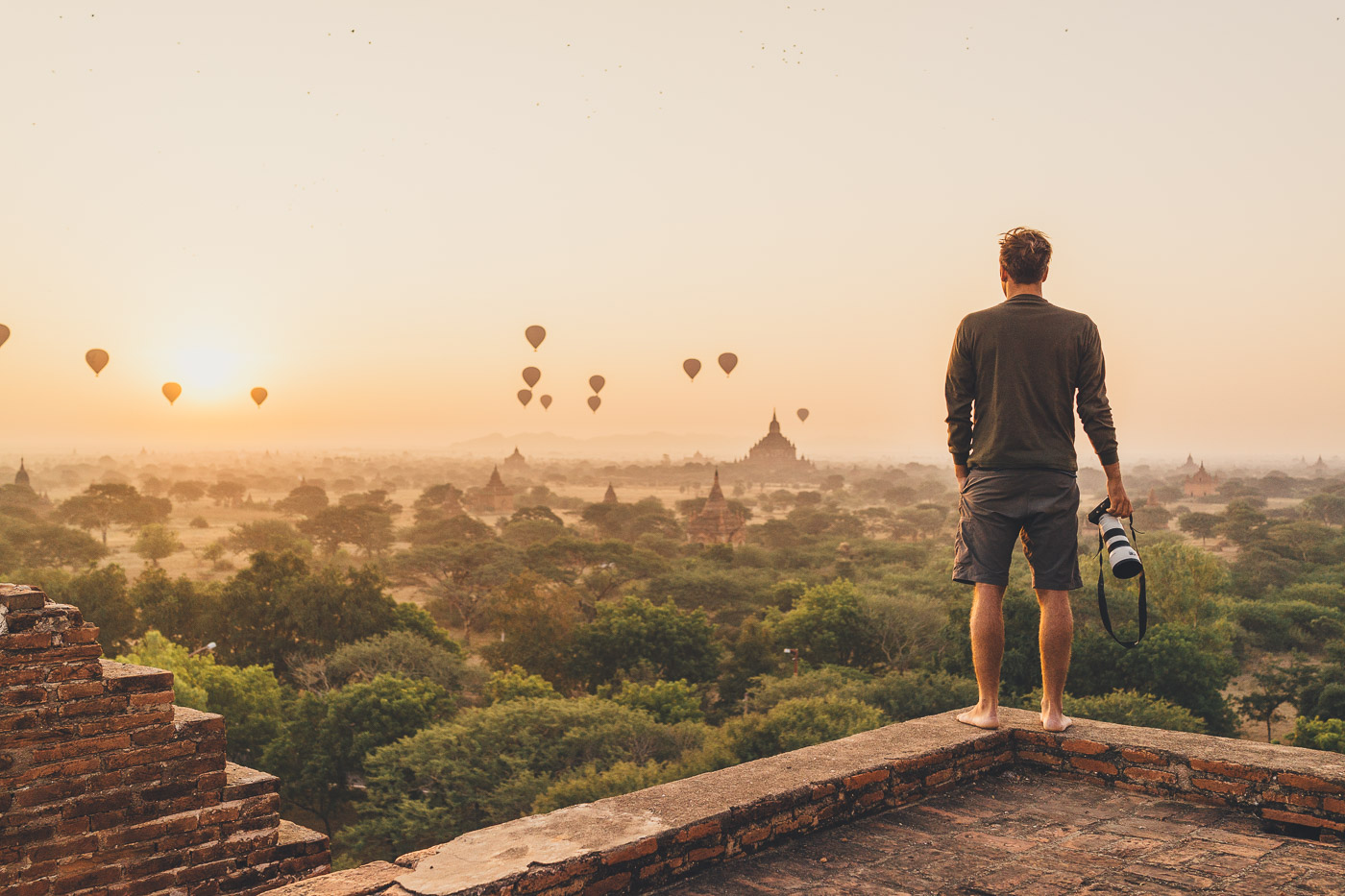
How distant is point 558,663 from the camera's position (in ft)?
92.4

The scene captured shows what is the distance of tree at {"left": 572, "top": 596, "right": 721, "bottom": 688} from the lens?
26.7m

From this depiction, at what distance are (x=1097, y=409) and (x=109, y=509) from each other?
67.5 metres

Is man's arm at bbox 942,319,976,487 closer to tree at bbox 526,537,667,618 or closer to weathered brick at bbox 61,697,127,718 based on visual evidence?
weathered brick at bbox 61,697,127,718

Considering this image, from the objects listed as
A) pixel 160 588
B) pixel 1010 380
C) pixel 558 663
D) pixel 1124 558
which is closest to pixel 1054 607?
pixel 1124 558

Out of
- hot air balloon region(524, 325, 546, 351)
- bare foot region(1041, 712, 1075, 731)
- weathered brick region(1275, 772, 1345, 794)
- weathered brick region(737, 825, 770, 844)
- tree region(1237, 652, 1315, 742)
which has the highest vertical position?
hot air balloon region(524, 325, 546, 351)

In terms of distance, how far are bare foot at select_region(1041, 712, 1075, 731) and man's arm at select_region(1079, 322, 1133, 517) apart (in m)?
0.70

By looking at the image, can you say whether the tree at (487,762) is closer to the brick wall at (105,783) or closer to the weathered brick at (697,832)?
the brick wall at (105,783)

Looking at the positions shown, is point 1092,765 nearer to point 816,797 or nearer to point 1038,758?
point 1038,758

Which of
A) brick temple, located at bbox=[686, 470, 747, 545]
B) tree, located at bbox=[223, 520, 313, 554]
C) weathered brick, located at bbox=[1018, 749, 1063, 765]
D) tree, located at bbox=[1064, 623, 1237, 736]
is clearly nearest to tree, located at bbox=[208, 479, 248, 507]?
tree, located at bbox=[223, 520, 313, 554]

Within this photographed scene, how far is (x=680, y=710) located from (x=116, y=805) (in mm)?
18830

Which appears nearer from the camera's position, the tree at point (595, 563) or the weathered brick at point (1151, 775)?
the weathered brick at point (1151, 775)

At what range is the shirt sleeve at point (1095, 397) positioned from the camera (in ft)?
10.5

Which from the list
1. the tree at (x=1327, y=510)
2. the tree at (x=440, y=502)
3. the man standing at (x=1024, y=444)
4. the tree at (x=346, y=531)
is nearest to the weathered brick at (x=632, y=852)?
the man standing at (x=1024, y=444)

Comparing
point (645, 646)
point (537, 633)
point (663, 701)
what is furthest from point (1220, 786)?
point (537, 633)
